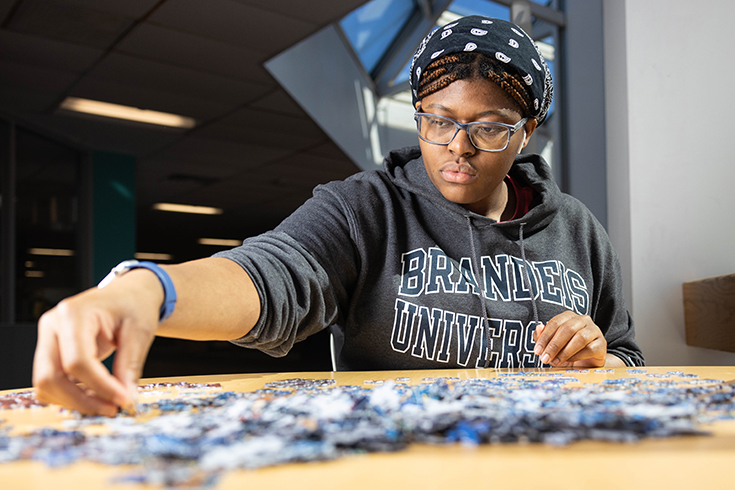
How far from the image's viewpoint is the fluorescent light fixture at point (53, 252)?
5355 mm

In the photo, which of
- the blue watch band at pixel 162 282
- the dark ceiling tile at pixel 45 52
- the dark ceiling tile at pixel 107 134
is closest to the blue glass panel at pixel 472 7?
the dark ceiling tile at pixel 45 52

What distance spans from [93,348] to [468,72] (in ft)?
2.98

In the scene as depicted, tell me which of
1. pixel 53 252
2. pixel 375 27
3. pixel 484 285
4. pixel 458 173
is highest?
pixel 375 27

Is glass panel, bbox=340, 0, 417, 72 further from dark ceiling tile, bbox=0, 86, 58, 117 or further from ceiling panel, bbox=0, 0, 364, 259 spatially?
dark ceiling tile, bbox=0, 86, 58, 117

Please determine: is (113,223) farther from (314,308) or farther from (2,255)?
(314,308)

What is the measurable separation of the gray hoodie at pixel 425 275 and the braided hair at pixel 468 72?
263 mm

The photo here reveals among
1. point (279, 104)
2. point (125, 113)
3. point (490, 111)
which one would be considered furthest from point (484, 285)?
point (125, 113)

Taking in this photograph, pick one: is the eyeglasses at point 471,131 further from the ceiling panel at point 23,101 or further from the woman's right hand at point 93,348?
the ceiling panel at point 23,101

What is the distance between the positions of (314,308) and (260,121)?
4.57 m

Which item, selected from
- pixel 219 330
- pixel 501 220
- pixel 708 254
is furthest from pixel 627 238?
pixel 219 330

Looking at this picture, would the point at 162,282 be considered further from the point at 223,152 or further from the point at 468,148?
the point at 223,152

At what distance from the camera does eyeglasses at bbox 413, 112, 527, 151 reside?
121cm

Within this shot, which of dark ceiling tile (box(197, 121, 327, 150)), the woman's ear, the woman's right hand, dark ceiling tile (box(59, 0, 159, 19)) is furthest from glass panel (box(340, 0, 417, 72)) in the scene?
the woman's right hand

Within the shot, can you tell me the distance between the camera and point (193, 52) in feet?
13.2
